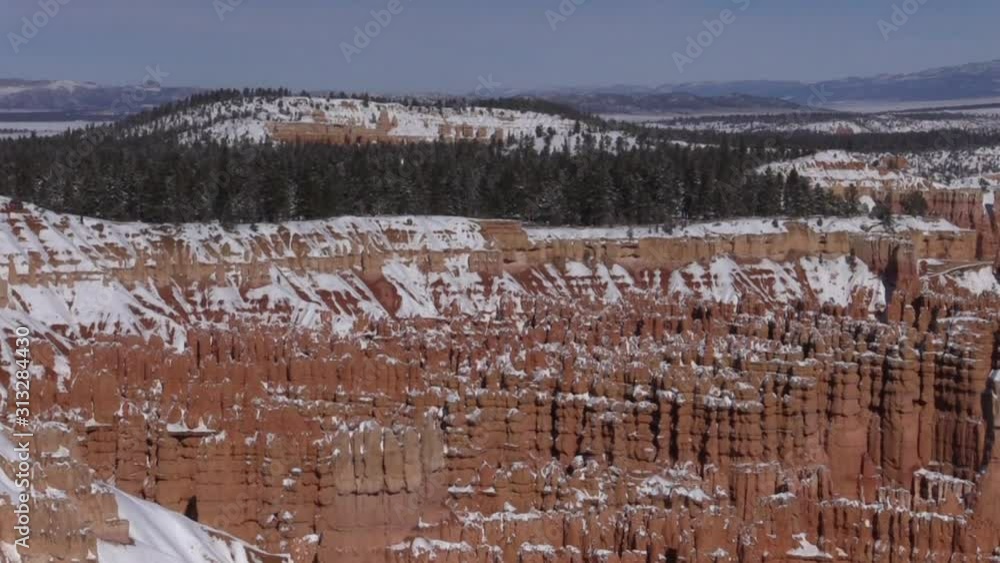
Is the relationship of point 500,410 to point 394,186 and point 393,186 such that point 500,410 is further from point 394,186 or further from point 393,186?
point 394,186

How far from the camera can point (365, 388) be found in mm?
53531

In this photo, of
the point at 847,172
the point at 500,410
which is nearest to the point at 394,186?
the point at 847,172

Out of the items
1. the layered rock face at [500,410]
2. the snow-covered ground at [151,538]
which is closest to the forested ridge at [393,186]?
the layered rock face at [500,410]

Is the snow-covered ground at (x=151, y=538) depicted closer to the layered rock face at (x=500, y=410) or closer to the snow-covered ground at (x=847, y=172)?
the layered rock face at (x=500, y=410)

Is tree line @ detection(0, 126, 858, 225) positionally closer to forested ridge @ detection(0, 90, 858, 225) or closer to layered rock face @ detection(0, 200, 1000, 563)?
forested ridge @ detection(0, 90, 858, 225)

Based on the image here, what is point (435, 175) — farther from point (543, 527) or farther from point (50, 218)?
point (543, 527)

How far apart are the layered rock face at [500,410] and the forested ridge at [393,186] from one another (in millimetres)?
11757

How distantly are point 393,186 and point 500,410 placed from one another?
52.8 meters

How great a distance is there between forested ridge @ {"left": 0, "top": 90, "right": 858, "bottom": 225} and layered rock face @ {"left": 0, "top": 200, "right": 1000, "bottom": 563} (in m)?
11.8

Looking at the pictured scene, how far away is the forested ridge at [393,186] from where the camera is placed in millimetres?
93062

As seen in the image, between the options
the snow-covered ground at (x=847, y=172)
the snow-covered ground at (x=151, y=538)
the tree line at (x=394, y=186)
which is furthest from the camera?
the snow-covered ground at (x=847, y=172)

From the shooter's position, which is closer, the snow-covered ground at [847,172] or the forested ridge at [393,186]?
the forested ridge at [393,186]

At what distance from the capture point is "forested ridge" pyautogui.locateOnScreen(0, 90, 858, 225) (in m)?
93.1

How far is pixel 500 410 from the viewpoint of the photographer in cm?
5091
